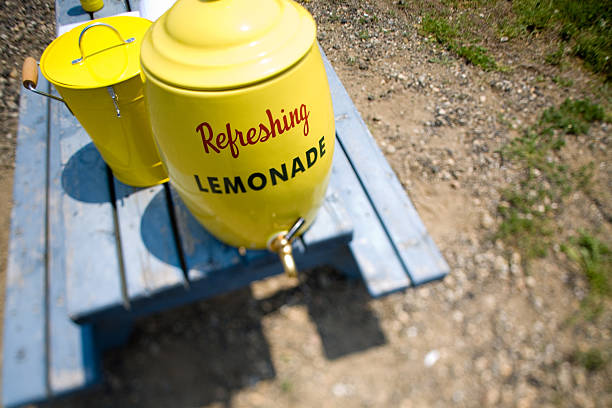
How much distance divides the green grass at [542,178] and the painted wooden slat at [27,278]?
1.96 meters

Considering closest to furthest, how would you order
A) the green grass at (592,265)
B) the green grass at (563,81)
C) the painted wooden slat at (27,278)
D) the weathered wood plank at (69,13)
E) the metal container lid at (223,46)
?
the metal container lid at (223,46)
the painted wooden slat at (27,278)
the green grass at (592,265)
the weathered wood plank at (69,13)
the green grass at (563,81)

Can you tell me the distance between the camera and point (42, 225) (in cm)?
165

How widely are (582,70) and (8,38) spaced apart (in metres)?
3.91

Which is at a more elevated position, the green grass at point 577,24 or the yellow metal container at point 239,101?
the yellow metal container at point 239,101

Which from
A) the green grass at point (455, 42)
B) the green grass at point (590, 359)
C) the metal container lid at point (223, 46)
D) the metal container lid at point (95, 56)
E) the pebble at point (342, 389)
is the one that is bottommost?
the pebble at point (342, 389)

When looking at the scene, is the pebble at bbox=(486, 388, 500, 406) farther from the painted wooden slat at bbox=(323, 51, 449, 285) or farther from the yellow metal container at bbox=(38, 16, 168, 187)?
the yellow metal container at bbox=(38, 16, 168, 187)

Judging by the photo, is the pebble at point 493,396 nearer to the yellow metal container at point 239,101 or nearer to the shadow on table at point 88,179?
the yellow metal container at point 239,101

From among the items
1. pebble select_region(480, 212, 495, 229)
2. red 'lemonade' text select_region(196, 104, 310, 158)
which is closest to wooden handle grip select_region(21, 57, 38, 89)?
red 'lemonade' text select_region(196, 104, 310, 158)

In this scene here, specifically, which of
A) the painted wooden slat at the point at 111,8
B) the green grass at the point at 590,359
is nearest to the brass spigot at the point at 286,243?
the green grass at the point at 590,359

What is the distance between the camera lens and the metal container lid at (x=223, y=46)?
88 centimetres

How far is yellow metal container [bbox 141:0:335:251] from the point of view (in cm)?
89

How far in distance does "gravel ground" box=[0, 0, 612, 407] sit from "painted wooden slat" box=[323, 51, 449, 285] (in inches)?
15.8

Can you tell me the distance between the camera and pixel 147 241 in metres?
1.50

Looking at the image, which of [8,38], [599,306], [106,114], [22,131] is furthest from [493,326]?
[8,38]
